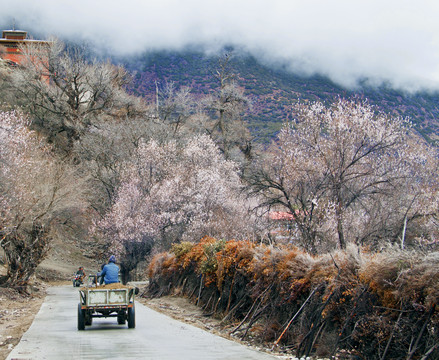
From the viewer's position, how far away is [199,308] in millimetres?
21953

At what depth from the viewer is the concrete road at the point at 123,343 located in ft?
32.6

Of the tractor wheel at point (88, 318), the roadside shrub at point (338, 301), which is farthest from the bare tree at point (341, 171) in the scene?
the tractor wheel at point (88, 318)

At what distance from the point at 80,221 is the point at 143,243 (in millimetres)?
17907

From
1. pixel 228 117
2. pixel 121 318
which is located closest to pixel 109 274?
pixel 121 318

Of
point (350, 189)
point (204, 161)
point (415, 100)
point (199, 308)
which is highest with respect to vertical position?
point (415, 100)

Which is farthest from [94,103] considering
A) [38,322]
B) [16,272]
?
[38,322]

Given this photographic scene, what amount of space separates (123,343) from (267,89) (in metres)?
84.3

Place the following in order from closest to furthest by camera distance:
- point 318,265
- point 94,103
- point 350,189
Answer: point 318,265
point 350,189
point 94,103

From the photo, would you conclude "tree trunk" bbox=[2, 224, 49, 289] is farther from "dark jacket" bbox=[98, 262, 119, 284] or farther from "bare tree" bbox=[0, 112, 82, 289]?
"dark jacket" bbox=[98, 262, 119, 284]

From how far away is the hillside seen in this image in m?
66.3

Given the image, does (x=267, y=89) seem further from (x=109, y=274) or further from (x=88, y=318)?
(x=88, y=318)

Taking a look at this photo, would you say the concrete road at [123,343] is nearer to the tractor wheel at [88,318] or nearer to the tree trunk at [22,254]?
the tractor wheel at [88,318]

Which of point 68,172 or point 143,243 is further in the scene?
point 68,172

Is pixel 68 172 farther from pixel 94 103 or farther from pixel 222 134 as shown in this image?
pixel 222 134
